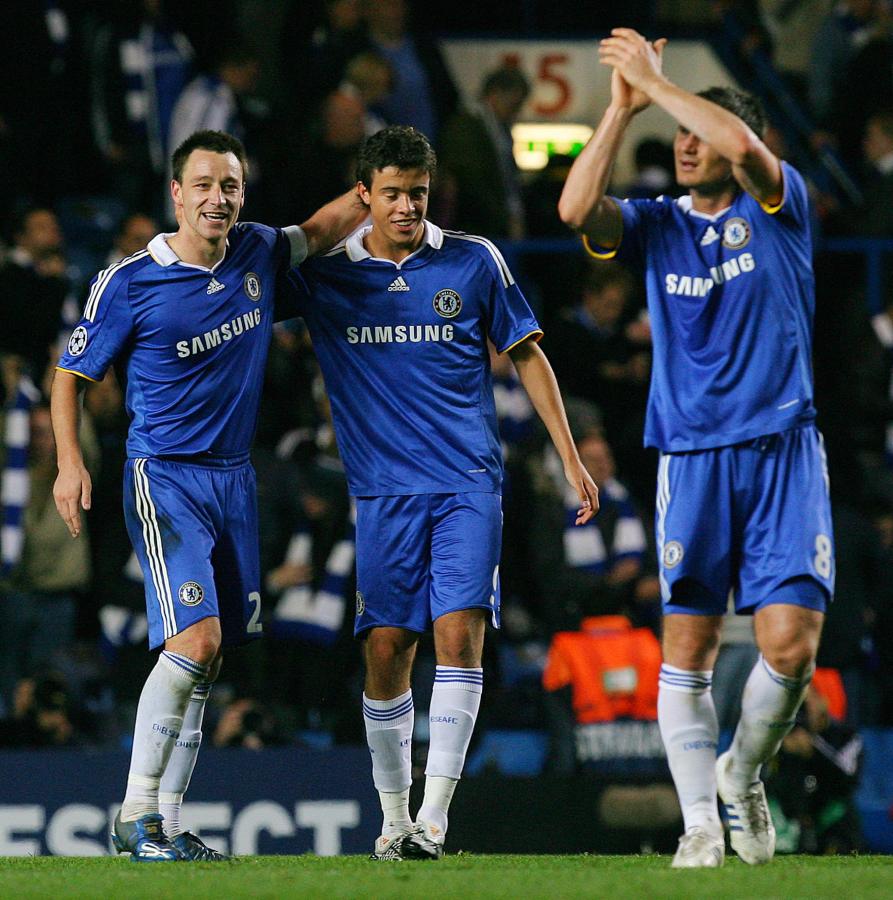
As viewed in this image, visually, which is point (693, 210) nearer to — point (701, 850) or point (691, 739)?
point (691, 739)

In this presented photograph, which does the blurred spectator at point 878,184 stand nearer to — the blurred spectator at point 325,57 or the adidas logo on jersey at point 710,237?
the blurred spectator at point 325,57

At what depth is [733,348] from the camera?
6.50 meters

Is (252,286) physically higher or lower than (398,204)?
lower

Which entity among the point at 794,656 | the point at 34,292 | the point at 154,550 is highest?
the point at 34,292

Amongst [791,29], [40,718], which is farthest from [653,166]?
[40,718]

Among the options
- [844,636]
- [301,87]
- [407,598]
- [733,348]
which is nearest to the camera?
[733,348]

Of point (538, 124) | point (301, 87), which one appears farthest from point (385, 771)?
point (538, 124)

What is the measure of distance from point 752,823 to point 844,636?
17.7 feet

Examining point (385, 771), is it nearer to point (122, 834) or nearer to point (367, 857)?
point (367, 857)

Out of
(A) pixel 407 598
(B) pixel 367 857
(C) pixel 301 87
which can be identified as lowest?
(B) pixel 367 857

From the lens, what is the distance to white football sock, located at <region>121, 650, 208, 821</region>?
671 cm

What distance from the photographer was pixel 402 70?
46.3 feet

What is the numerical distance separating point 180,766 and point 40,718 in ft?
12.6

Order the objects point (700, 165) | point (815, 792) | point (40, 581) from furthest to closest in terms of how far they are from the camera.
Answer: point (40, 581)
point (815, 792)
point (700, 165)
